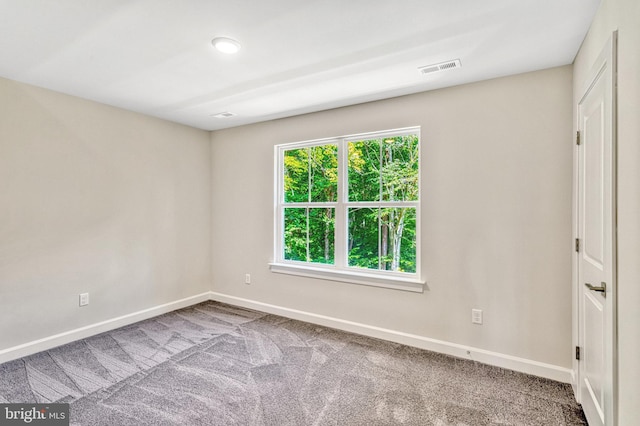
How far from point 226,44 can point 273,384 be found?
8.18 ft

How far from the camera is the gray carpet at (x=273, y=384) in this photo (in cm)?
206

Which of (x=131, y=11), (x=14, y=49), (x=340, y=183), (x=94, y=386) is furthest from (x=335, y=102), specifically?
(x=94, y=386)

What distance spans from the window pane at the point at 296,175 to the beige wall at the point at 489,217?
51 cm

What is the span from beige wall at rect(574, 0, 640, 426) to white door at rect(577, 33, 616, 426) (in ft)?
0.21

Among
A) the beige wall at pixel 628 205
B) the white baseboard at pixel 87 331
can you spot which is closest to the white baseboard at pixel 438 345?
the white baseboard at pixel 87 331

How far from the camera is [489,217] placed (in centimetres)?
276

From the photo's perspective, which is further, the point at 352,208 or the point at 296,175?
the point at 296,175

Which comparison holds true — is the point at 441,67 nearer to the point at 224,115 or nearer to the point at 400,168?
the point at 400,168

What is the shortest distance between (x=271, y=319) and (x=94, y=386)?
1.82m

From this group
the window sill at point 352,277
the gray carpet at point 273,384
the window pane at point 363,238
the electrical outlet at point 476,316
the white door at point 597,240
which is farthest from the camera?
the window pane at point 363,238

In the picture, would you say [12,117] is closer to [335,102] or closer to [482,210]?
[335,102]

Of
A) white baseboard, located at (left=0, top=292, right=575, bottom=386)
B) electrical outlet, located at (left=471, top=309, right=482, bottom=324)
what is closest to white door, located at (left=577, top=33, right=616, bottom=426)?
white baseboard, located at (left=0, top=292, right=575, bottom=386)

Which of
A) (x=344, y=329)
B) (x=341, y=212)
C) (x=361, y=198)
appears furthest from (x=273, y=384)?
(x=361, y=198)

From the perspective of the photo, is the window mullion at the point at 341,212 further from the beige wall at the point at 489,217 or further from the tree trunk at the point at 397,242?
the tree trunk at the point at 397,242
